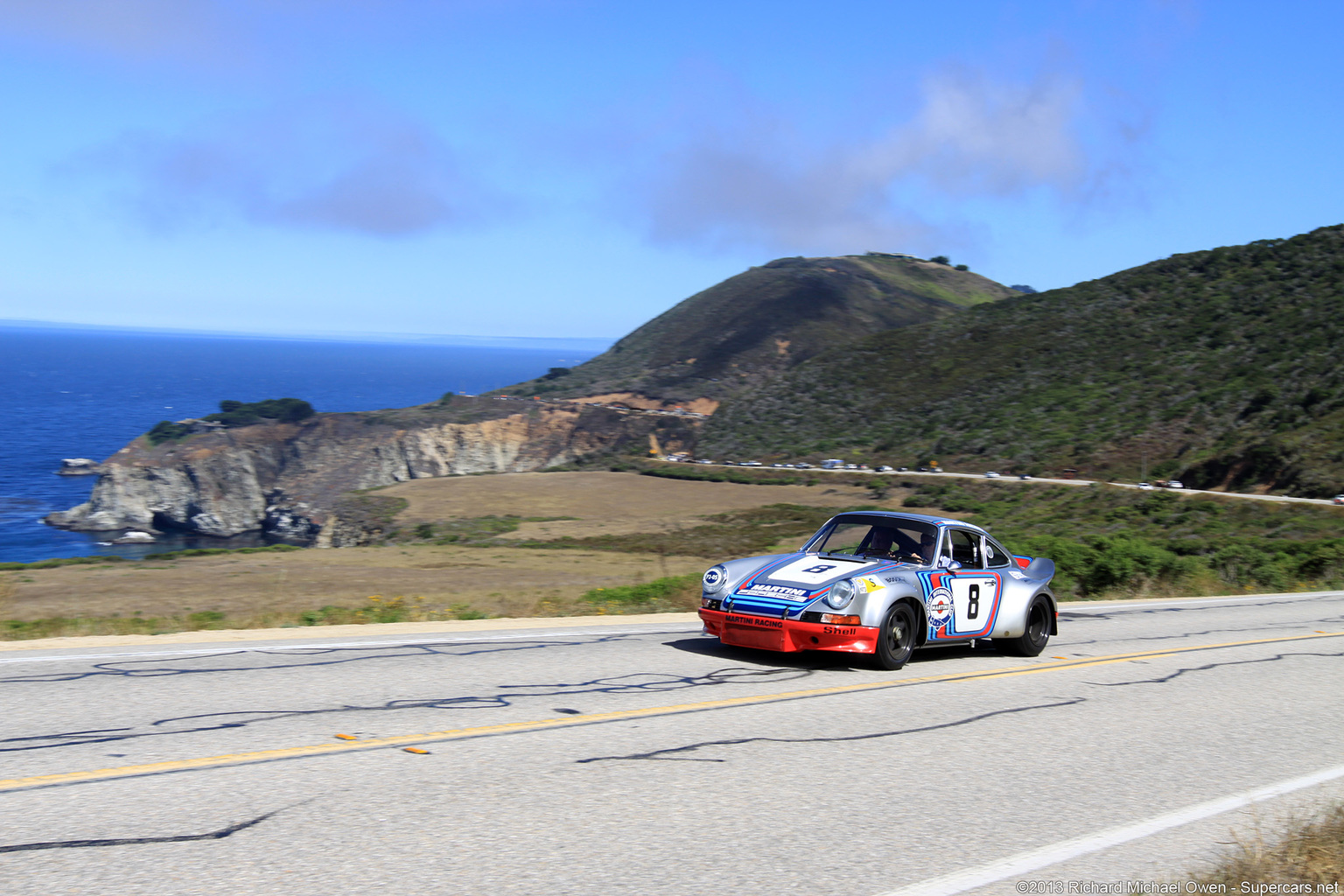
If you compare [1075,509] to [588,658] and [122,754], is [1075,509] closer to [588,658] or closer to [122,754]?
[588,658]

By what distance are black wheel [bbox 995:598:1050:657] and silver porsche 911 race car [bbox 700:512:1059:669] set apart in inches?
0.5

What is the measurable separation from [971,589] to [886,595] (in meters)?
1.45

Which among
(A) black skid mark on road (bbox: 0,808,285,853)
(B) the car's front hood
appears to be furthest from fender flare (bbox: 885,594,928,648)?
(A) black skid mark on road (bbox: 0,808,285,853)

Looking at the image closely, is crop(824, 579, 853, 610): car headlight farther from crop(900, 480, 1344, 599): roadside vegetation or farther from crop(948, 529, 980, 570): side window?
crop(900, 480, 1344, 599): roadside vegetation

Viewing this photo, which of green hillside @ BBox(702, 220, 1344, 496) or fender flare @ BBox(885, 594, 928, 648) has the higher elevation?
green hillside @ BBox(702, 220, 1344, 496)

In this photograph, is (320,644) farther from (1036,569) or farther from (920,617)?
(1036,569)

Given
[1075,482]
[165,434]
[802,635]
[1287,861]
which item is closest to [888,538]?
[802,635]

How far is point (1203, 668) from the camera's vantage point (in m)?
11.6

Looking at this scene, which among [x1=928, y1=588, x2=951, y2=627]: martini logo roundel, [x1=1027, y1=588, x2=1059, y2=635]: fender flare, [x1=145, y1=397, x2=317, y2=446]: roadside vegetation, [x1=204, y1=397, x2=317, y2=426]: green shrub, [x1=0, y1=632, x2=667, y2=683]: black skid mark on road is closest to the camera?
[x1=0, y1=632, x2=667, y2=683]: black skid mark on road

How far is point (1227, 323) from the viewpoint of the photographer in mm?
75125

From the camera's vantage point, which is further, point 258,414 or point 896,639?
point 258,414

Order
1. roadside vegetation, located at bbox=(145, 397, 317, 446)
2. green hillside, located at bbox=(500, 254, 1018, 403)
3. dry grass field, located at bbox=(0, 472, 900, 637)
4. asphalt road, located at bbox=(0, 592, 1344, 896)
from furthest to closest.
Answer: green hillside, located at bbox=(500, 254, 1018, 403), roadside vegetation, located at bbox=(145, 397, 317, 446), dry grass field, located at bbox=(0, 472, 900, 637), asphalt road, located at bbox=(0, 592, 1344, 896)

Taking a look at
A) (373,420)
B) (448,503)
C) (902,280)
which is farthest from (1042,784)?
(902,280)

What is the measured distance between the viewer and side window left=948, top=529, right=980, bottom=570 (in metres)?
11.0
